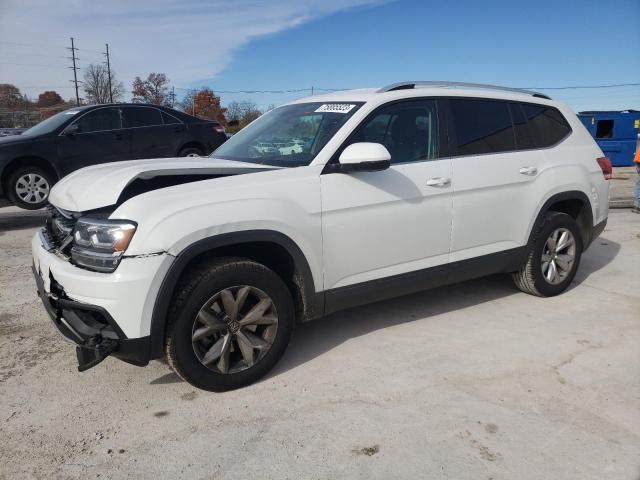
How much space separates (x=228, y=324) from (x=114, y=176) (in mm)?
1121

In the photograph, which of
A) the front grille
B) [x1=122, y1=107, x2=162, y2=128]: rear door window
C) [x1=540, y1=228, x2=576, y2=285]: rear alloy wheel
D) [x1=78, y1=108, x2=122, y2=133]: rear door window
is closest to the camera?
the front grille

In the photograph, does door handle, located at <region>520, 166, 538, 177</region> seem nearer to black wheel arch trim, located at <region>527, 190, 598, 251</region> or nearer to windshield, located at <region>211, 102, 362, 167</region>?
black wheel arch trim, located at <region>527, 190, 598, 251</region>

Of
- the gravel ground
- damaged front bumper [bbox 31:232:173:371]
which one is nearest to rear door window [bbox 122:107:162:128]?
the gravel ground

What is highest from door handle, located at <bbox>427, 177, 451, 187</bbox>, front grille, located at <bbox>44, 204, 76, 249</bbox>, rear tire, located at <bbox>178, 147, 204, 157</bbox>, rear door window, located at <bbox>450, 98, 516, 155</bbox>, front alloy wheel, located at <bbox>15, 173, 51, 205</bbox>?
rear door window, located at <bbox>450, 98, 516, 155</bbox>

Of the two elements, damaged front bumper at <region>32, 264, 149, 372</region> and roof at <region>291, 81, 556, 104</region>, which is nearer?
damaged front bumper at <region>32, 264, 149, 372</region>

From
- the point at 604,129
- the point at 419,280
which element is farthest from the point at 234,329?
the point at 604,129

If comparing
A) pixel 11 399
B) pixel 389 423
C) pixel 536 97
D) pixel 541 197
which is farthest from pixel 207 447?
pixel 536 97

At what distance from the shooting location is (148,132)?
9.09 meters

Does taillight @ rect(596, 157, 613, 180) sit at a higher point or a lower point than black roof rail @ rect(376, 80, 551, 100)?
lower

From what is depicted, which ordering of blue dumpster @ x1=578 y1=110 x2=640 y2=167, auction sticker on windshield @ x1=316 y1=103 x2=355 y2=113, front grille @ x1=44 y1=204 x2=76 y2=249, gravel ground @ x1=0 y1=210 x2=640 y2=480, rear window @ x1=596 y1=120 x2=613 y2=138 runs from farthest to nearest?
1. rear window @ x1=596 y1=120 x2=613 y2=138
2. blue dumpster @ x1=578 y1=110 x2=640 y2=167
3. auction sticker on windshield @ x1=316 y1=103 x2=355 y2=113
4. front grille @ x1=44 y1=204 x2=76 y2=249
5. gravel ground @ x1=0 y1=210 x2=640 y2=480

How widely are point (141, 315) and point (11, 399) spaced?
1.09 m

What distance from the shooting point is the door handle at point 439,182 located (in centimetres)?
371

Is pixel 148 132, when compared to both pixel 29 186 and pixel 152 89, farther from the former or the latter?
pixel 152 89

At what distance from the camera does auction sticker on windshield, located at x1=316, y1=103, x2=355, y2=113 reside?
3628 millimetres
